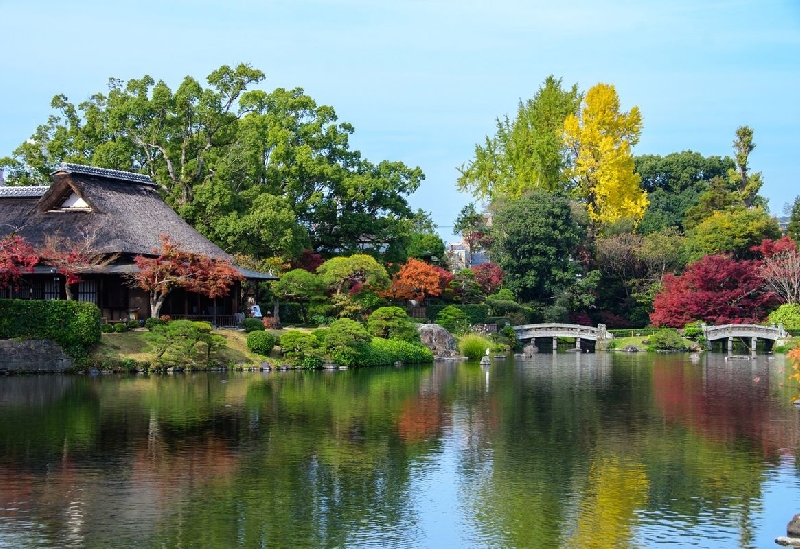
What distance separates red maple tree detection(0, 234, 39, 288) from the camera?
37.2 m

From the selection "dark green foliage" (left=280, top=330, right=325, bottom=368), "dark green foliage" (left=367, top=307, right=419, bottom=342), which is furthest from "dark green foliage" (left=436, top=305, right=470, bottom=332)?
"dark green foliage" (left=280, top=330, right=325, bottom=368)

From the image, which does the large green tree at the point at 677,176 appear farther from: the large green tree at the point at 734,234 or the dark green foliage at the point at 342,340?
the dark green foliage at the point at 342,340

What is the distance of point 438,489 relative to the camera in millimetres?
18531

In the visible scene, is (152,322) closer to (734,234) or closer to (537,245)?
(537,245)

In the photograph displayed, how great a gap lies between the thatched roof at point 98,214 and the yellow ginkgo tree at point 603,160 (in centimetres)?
3399

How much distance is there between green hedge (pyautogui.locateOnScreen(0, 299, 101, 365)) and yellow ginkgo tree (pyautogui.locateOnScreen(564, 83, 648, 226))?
42716mm

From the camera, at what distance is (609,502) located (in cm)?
1752

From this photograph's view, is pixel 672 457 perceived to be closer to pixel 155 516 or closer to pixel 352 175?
pixel 155 516

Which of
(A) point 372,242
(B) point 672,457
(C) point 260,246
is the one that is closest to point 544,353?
(A) point 372,242

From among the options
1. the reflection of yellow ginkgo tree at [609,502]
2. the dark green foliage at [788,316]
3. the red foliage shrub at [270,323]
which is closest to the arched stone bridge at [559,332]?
the dark green foliage at [788,316]

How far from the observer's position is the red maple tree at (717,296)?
58781mm

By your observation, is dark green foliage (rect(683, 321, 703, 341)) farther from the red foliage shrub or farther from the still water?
the red foliage shrub

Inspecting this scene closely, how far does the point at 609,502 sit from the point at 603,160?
56.8 m

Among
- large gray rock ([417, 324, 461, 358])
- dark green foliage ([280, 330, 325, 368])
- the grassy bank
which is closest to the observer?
the grassy bank
